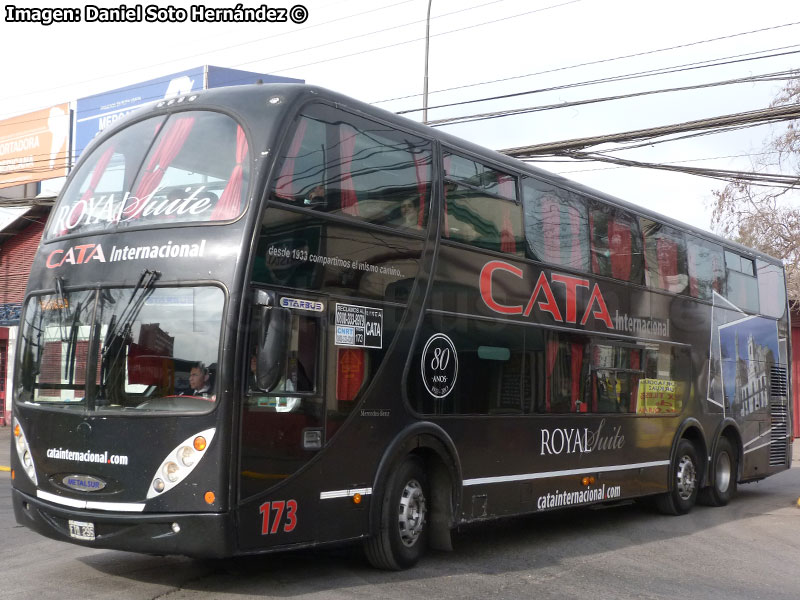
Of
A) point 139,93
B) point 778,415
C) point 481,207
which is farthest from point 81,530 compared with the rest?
point 139,93

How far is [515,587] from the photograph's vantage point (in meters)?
7.83

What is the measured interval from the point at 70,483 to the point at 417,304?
332cm

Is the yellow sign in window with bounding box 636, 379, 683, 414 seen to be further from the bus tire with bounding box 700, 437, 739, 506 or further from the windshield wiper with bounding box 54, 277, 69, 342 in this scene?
the windshield wiper with bounding box 54, 277, 69, 342

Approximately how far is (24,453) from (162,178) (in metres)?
2.53

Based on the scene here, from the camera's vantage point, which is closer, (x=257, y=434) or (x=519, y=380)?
(x=257, y=434)

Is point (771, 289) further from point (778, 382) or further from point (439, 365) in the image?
point (439, 365)

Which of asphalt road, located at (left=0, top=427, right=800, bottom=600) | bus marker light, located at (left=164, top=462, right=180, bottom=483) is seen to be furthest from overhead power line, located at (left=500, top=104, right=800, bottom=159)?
bus marker light, located at (left=164, top=462, right=180, bottom=483)

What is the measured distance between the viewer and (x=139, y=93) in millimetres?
33719

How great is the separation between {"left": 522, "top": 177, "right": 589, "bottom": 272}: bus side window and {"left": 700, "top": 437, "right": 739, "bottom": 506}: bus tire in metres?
4.89

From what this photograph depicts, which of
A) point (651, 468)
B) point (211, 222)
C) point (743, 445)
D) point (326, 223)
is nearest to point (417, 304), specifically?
point (326, 223)

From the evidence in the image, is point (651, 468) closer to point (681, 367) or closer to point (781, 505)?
point (681, 367)

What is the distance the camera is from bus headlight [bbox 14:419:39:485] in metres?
7.59

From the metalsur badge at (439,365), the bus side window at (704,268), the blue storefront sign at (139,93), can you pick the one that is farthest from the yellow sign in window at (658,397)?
the blue storefront sign at (139,93)

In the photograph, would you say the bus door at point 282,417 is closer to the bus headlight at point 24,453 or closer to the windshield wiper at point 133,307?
the windshield wiper at point 133,307
